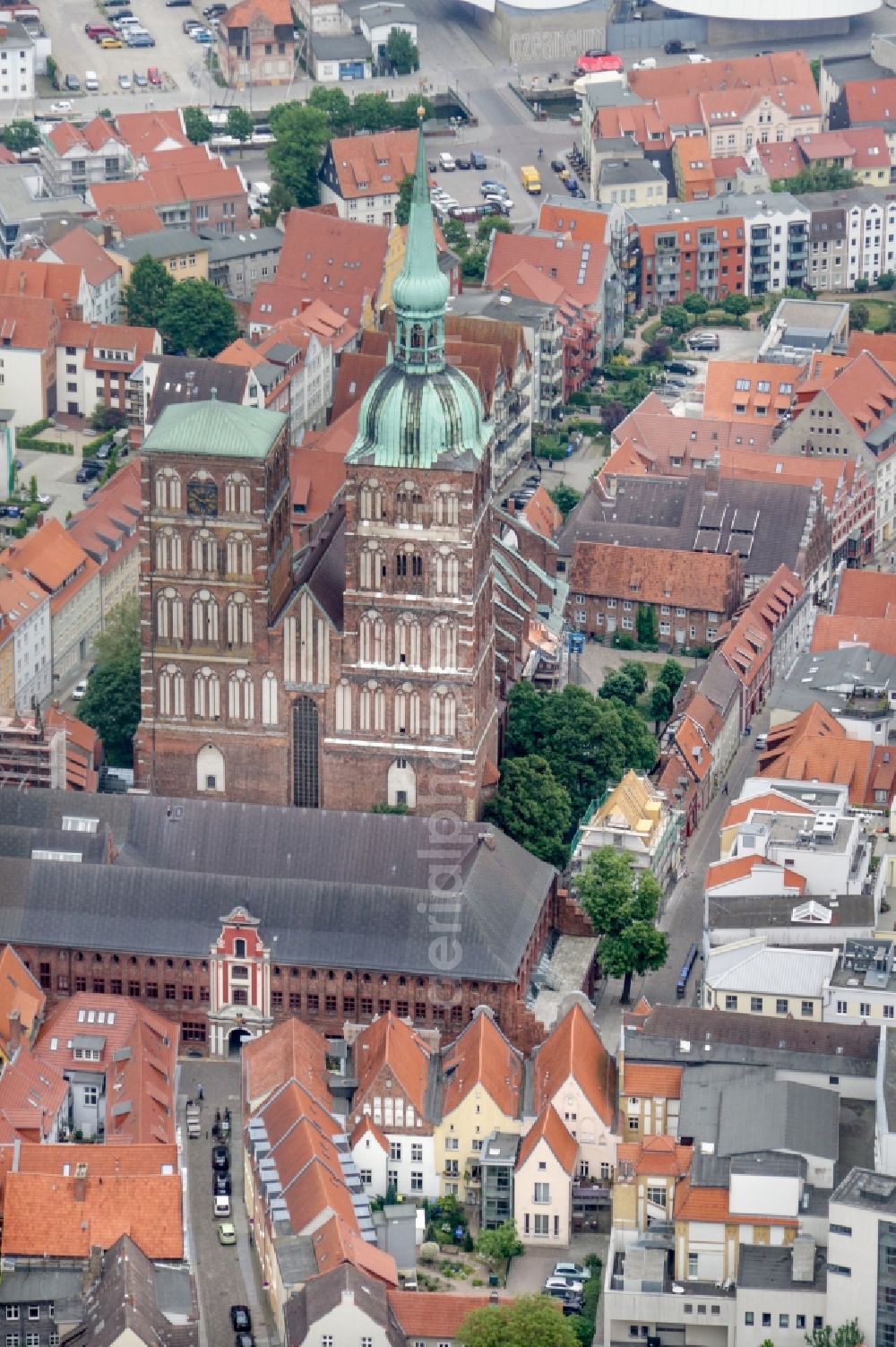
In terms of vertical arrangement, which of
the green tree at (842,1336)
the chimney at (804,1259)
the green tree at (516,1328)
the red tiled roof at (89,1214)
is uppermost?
the red tiled roof at (89,1214)

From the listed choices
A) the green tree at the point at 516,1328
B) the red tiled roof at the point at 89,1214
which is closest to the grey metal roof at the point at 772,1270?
the green tree at the point at 516,1328

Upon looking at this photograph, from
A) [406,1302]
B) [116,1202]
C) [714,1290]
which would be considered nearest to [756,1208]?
[714,1290]

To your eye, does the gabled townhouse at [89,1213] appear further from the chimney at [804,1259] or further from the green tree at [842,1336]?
the green tree at [842,1336]

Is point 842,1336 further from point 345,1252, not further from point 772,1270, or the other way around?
point 345,1252

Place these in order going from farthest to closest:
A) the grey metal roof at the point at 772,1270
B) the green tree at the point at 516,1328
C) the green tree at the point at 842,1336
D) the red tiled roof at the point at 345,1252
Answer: the grey metal roof at the point at 772,1270 < the red tiled roof at the point at 345,1252 < the green tree at the point at 842,1336 < the green tree at the point at 516,1328

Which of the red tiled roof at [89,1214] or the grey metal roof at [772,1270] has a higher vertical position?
the red tiled roof at [89,1214]

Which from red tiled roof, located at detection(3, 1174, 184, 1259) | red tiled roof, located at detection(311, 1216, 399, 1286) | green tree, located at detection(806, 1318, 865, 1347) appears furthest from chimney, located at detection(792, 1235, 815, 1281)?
red tiled roof, located at detection(3, 1174, 184, 1259)

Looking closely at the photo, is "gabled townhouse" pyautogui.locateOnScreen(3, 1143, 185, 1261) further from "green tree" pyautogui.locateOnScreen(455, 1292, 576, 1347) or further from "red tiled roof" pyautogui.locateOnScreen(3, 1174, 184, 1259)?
"green tree" pyautogui.locateOnScreen(455, 1292, 576, 1347)
